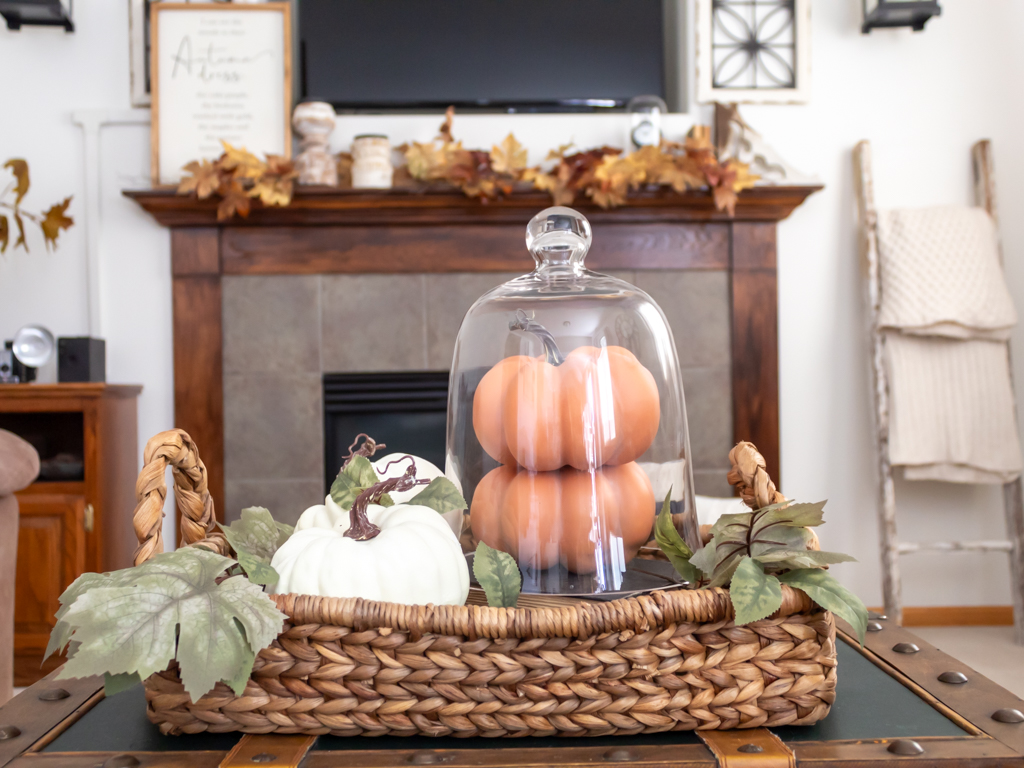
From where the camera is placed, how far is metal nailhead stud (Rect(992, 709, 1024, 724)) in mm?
420

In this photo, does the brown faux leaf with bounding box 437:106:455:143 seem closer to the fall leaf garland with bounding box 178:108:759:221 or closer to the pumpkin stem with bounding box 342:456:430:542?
the fall leaf garland with bounding box 178:108:759:221

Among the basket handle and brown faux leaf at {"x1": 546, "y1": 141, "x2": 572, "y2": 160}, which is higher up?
brown faux leaf at {"x1": 546, "y1": 141, "x2": 572, "y2": 160}

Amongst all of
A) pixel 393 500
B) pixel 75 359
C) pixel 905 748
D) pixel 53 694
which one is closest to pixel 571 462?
pixel 393 500

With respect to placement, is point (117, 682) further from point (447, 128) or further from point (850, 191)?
point (850, 191)

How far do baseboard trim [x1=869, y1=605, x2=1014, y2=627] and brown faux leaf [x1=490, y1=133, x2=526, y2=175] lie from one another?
6.10 ft

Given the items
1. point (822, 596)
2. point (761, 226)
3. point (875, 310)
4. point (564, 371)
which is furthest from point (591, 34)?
point (822, 596)

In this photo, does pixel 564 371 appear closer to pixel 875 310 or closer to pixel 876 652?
pixel 876 652

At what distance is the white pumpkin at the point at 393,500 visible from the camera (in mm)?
536

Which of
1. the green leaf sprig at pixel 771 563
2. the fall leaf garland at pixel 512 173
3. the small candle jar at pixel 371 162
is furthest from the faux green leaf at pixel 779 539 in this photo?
the small candle jar at pixel 371 162

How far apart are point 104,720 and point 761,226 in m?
2.26

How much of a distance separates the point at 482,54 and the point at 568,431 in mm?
2210

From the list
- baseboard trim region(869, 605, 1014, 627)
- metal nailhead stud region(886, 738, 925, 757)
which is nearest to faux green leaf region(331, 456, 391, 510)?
metal nailhead stud region(886, 738, 925, 757)

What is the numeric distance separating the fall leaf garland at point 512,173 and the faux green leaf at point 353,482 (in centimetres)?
178

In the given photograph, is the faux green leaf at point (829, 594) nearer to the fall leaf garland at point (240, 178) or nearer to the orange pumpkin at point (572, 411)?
the orange pumpkin at point (572, 411)
